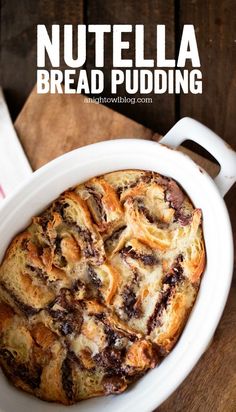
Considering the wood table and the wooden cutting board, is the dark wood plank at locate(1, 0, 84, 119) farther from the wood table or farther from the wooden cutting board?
the wooden cutting board

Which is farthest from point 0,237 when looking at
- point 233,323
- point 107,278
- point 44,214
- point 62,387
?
point 233,323

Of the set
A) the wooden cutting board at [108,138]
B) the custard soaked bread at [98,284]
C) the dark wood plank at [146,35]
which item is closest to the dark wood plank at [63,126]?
the wooden cutting board at [108,138]

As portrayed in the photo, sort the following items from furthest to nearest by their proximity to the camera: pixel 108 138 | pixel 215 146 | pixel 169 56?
1. pixel 169 56
2. pixel 108 138
3. pixel 215 146

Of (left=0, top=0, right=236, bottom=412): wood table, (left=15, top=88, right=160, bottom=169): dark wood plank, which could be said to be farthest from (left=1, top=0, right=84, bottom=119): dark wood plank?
(left=15, top=88, right=160, bottom=169): dark wood plank

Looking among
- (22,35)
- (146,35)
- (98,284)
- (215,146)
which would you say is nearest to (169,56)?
(146,35)

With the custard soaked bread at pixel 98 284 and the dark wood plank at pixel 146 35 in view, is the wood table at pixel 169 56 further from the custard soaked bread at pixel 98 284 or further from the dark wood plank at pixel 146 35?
the custard soaked bread at pixel 98 284

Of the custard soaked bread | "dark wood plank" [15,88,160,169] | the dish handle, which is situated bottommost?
the custard soaked bread

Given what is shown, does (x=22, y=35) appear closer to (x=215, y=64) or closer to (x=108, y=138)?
(x=108, y=138)
